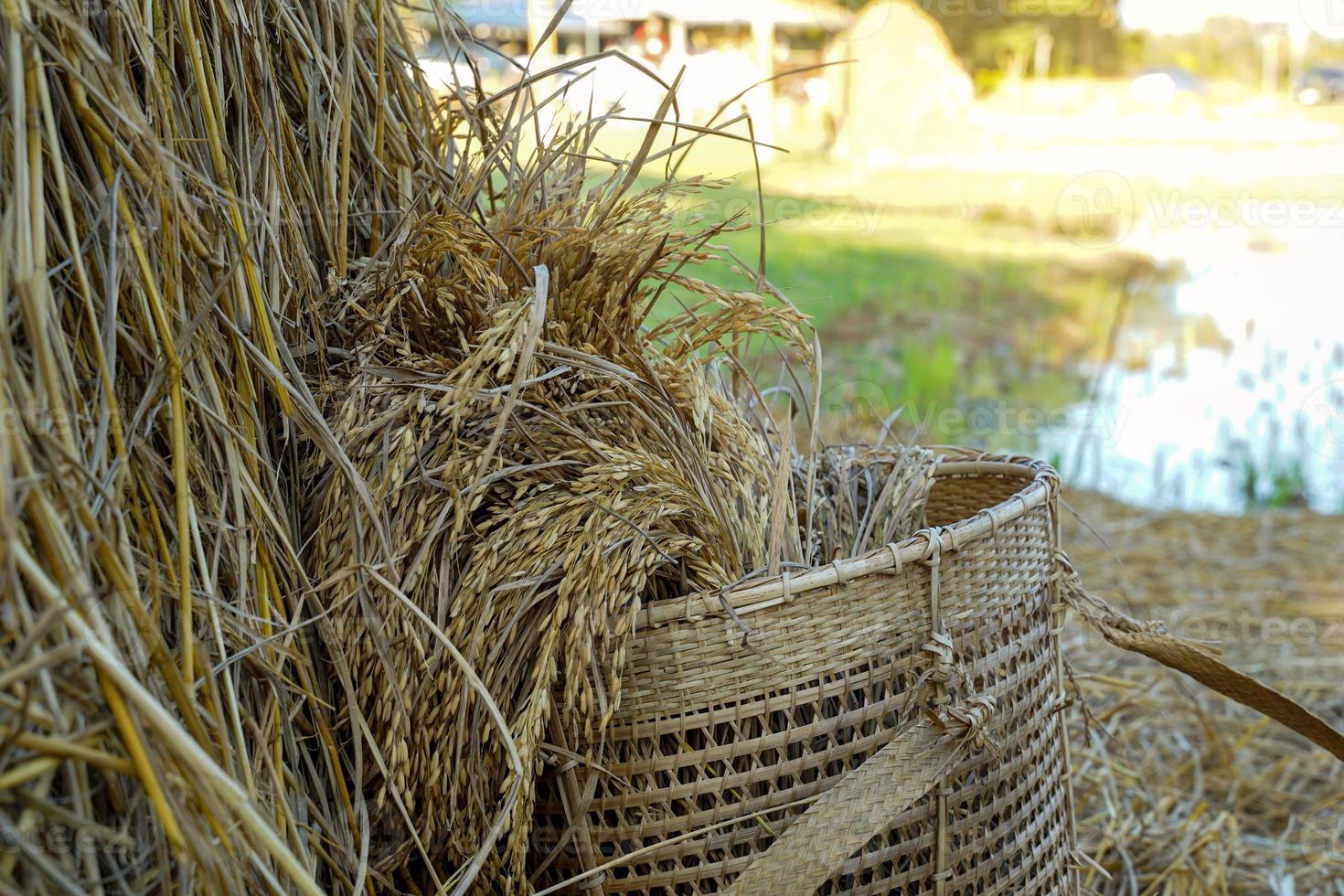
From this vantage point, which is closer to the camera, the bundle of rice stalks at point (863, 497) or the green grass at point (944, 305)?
the bundle of rice stalks at point (863, 497)


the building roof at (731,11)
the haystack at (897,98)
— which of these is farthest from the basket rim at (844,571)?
the building roof at (731,11)

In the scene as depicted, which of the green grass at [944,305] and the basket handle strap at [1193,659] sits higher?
the basket handle strap at [1193,659]

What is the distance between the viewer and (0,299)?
709 millimetres

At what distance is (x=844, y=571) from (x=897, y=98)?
1026cm

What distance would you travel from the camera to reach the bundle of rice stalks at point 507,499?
0.94 metres

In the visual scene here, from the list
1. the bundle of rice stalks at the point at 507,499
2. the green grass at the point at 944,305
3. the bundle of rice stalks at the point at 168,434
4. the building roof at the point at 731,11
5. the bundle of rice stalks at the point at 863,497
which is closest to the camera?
the bundle of rice stalks at the point at 168,434

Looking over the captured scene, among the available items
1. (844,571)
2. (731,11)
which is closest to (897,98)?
(731,11)

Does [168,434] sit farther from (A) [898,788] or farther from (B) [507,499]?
(A) [898,788]

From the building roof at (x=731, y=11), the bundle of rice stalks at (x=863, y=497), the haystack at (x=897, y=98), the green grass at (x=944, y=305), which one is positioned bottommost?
the green grass at (x=944, y=305)

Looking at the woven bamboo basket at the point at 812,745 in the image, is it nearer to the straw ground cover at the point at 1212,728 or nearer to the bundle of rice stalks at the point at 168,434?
the bundle of rice stalks at the point at 168,434

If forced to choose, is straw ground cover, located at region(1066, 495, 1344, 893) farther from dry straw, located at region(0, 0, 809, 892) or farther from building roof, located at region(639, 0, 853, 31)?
building roof, located at region(639, 0, 853, 31)

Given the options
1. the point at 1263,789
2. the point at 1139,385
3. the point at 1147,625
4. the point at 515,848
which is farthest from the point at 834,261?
the point at 515,848

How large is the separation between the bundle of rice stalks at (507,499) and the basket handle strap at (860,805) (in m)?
0.18

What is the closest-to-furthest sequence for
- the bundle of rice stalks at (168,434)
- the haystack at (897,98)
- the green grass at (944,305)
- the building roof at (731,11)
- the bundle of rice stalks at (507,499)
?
the bundle of rice stalks at (168,434) → the bundle of rice stalks at (507,499) → the green grass at (944,305) → the haystack at (897,98) → the building roof at (731,11)
